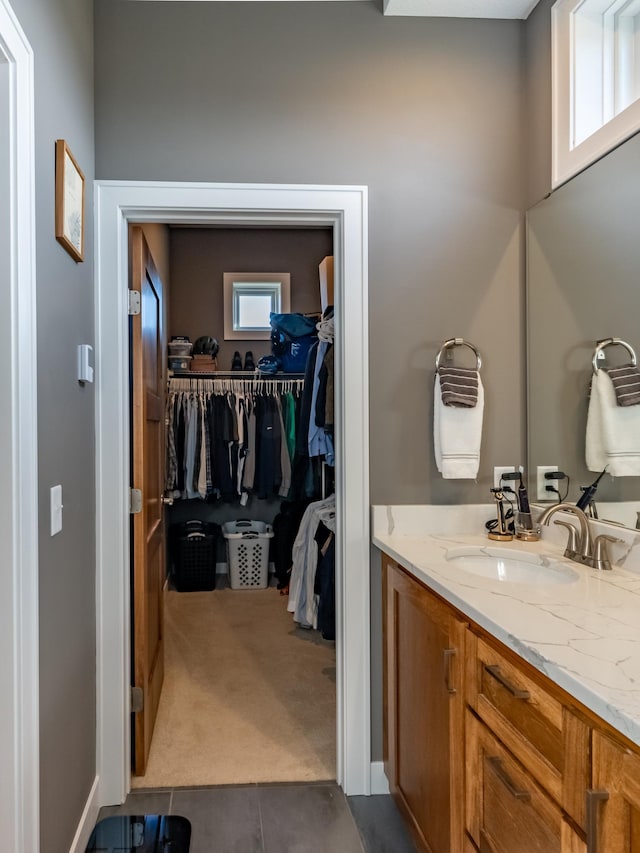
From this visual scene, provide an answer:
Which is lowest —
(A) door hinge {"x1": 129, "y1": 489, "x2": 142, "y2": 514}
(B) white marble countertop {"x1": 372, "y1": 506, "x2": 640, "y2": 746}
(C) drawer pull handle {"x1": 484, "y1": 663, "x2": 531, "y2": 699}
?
(C) drawer pull handle {"x1": 484, "y1": 663, "x2": 531, "y2": 699}

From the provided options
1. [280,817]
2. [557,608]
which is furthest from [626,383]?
[280,817]

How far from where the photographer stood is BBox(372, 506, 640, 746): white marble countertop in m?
0.84

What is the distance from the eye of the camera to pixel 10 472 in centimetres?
121

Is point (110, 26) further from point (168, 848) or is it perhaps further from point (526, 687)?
point (168, 848)

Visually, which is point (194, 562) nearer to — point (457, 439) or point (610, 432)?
point (457, 439)

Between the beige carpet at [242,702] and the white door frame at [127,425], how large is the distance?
0.25 metres

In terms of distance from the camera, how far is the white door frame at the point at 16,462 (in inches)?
47.3

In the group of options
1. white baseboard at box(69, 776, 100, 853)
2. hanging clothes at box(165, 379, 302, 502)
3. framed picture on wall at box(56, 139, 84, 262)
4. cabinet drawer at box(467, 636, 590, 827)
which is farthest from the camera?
hanging clothes at box(165, 379, 302, 502)

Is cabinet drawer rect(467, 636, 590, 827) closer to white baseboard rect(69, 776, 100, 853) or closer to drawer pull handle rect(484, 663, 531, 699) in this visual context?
drawer pull handle rect(484, 663, 531, 699)

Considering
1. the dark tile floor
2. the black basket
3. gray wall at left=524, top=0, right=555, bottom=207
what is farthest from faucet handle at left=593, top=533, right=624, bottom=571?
the black basket

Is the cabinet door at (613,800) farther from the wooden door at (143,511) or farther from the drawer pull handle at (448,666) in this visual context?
the wooden door at (143,511)

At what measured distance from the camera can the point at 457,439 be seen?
1.95 metres

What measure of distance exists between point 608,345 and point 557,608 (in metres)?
0.87

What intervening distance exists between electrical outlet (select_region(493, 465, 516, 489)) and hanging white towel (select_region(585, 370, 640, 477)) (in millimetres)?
333
